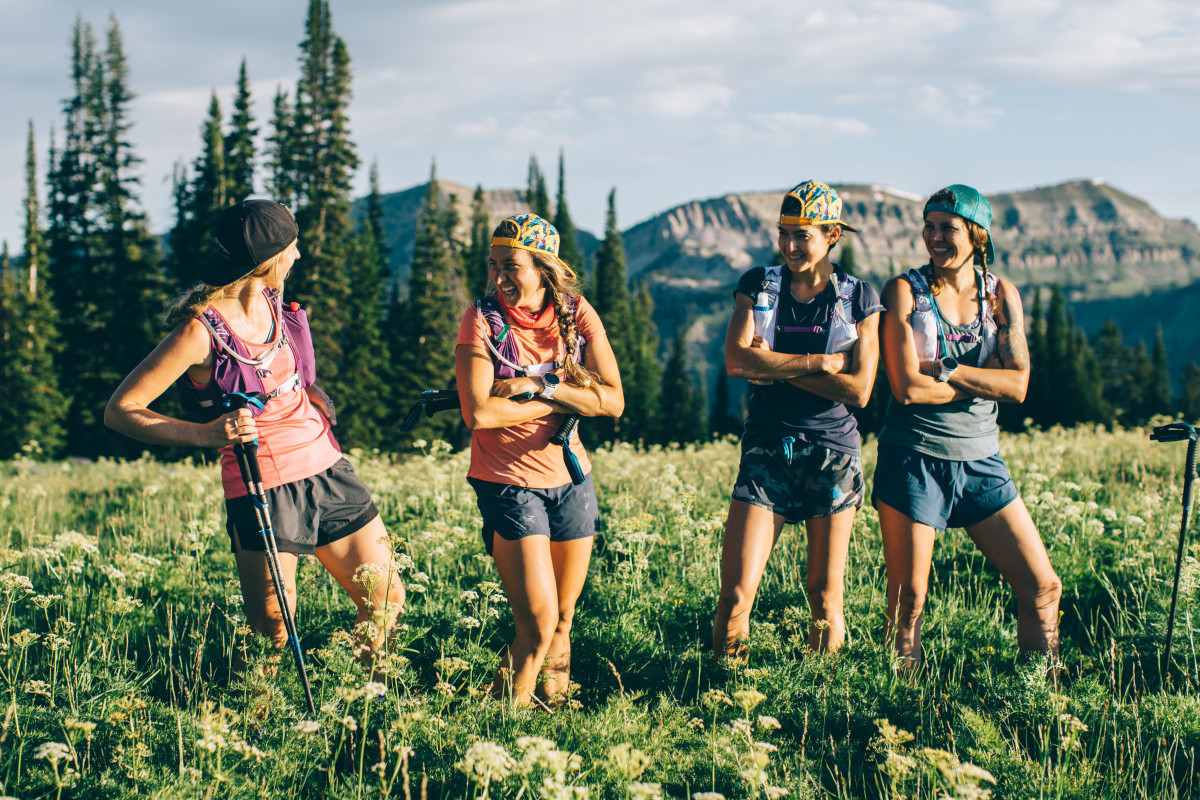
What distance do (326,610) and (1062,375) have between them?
282 feet

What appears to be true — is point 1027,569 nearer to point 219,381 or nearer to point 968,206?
point 968,206

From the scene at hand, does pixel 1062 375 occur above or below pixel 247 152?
below

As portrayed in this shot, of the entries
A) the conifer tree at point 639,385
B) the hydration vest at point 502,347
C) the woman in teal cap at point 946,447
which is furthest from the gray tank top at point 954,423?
the conifer tree at point 639,385

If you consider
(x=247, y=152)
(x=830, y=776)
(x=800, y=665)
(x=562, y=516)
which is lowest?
(x=830, y=776)

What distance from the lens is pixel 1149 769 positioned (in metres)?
3.63

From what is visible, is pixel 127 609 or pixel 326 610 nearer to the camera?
pixel 127 609

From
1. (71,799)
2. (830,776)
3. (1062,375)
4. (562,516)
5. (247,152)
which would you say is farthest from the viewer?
(1062,375)

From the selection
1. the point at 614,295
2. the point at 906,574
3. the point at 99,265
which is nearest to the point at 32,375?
the point at 99,265

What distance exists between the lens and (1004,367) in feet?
14.6

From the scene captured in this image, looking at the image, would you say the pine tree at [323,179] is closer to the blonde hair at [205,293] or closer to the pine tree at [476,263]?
the pine tree at [476,263]

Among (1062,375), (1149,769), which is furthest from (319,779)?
(1062,375)

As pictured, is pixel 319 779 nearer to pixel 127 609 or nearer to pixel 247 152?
pixel 127 609

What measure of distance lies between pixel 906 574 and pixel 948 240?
1682mm

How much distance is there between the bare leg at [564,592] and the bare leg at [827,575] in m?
1.15
